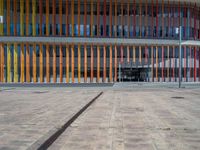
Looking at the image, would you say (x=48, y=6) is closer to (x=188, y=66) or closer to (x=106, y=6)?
(x=106, y=6)

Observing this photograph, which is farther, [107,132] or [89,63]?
[89,63]

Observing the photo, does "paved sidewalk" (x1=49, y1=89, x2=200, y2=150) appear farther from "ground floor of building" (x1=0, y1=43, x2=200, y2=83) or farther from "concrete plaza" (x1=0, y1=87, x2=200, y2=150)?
"ground floor of building" (x1=0, y1=43, x2=200, y2=83)

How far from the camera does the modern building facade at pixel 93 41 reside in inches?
1964

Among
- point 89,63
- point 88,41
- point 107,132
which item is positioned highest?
point 88,41

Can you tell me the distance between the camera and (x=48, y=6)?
1978 inches

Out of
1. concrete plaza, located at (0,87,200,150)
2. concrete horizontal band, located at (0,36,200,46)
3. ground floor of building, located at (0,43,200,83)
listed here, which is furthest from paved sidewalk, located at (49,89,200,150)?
concrete horizontal band, located at (0,36,200,46)

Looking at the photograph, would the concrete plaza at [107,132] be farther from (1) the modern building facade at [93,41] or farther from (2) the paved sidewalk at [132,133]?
(1) the modern building facade at [93,41]

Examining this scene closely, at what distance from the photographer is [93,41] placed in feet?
167

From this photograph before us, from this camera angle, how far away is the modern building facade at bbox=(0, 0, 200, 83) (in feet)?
164

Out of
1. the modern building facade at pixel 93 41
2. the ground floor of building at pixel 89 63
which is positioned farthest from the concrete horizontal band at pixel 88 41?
the ground floor of building at pixel 89 63

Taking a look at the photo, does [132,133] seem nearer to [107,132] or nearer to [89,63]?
[107,132]

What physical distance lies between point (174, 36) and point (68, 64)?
2183 cm

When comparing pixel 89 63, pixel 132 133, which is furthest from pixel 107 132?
pixel 89 63

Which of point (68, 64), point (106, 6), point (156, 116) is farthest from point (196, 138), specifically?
point (106, 6)
